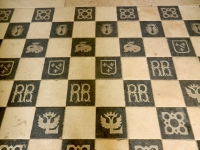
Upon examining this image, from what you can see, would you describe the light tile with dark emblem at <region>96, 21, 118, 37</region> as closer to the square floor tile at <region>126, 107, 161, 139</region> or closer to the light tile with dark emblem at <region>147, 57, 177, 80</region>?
the light tile with dark emblem at <region>147, 57, 177, 80</region>

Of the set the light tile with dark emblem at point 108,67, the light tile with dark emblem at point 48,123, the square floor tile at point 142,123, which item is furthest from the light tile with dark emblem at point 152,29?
the light tile with dark emblem at point 48,123

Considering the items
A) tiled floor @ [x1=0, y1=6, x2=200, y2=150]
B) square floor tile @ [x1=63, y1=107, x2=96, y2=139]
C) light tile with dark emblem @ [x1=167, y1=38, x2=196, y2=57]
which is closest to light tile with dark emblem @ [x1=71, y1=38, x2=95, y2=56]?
tiled floor @ [x1=0, y1=6, x2=200, y2=150]

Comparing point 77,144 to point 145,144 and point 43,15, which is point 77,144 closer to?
point 145,144

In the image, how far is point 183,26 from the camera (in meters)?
1.96

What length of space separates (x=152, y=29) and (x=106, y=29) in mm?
383

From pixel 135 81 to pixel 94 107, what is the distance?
1.12 feet

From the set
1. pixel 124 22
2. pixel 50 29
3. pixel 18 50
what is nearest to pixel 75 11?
pixel 50 29

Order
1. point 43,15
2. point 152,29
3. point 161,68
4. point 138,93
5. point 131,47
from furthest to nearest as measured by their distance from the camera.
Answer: point 43,15 → point 152,29 → point 131,47 → point 161,68 → point 138,93

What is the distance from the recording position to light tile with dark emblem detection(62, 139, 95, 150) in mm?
1286

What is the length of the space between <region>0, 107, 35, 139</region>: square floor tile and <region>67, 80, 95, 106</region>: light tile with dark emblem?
25 cm

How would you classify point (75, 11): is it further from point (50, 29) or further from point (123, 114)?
point (123, 114)

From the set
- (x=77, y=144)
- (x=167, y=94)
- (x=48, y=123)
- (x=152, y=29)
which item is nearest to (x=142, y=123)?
(x=167, y=94)

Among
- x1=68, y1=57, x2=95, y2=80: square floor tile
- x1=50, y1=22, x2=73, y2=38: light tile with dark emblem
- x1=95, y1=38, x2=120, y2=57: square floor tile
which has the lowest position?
x1=68, y1=57, x2=95, y2=80: square floor tile

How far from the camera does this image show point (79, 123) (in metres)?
1.38
